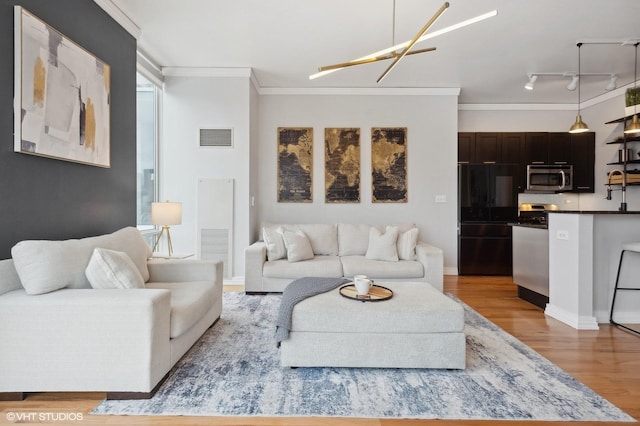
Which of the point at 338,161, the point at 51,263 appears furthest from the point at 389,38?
the point at 51,263

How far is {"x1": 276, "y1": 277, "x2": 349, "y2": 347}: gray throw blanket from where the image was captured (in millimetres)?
2182

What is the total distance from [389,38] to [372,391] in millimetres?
3443

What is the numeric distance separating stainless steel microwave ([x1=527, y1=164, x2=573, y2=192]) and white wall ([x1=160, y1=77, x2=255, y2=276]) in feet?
15.1

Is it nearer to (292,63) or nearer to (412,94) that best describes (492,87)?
(412,94)

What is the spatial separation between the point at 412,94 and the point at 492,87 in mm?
Answer: 1216

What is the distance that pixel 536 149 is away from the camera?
5543 millimetres

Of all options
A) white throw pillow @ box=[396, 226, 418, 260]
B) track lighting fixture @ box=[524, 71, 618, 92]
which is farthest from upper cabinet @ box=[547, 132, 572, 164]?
white throw pillow @ box=[396, 226, 418, 260]

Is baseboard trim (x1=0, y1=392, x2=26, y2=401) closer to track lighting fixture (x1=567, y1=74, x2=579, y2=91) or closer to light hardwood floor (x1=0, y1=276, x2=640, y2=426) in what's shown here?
light hardwood floor (x1=0, y1=276, x2=640, y2=426)

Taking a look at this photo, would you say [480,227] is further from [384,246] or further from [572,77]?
[572,77]

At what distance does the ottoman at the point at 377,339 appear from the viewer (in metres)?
2.20

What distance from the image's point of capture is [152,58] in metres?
4.20

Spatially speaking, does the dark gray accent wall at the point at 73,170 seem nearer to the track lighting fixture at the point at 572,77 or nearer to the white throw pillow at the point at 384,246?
the white throw pillow at the point at 384,246

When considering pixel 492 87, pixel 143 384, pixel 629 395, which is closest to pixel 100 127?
pixel 143 384

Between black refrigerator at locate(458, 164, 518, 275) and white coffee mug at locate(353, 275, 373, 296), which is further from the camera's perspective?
black refrigerator at locate(458, 164, 518, 275)
